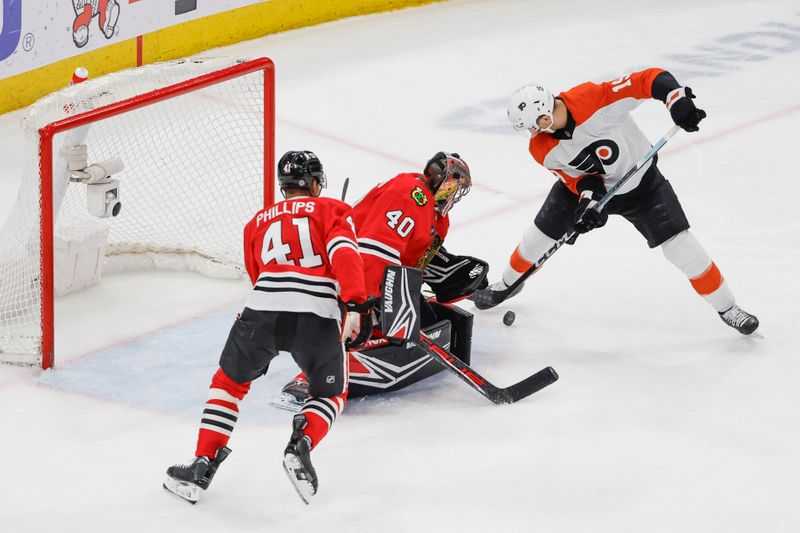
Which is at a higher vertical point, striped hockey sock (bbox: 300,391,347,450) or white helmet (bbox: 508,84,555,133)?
white helmet (bbox: 508,84,555,133)

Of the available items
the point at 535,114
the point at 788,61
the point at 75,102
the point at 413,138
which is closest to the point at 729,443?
the point at 535,114

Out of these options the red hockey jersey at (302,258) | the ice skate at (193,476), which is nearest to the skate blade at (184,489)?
the ice skate at (193,476)

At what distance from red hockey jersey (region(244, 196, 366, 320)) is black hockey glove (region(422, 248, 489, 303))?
2.88 feet

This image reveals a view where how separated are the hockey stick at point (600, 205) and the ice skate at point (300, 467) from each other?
4.51 ft

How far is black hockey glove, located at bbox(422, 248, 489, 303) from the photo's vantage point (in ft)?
12.8

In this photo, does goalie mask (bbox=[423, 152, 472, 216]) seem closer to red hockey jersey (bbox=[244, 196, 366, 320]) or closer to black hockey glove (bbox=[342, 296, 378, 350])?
black hockey glove (bbox=[342, 296, 378, 350])

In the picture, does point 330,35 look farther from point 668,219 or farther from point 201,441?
point 201,441

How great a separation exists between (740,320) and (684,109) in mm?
770

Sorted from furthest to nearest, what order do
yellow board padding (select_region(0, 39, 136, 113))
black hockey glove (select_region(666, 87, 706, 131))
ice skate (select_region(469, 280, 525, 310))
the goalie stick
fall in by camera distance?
1. yellow board padding (select_region(0, 39, 136, 113))
2. ice skate (select_region(469, 280, 525, 310))
3. black hockey glove (select_region(666, 87, 706, 131))
4. the goalie stick

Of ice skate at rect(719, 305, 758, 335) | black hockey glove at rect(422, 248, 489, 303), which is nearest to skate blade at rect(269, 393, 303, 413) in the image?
black hockey glove at rect(422, 248, 489, 303)

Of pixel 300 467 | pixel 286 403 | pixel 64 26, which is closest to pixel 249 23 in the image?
pixel 64 26

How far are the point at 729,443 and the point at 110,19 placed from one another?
3.78 metres

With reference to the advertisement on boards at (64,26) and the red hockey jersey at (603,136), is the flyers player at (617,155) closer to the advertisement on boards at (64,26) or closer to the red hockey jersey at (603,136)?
the red hockey jersey at (603,136)

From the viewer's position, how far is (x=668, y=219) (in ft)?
12.8
